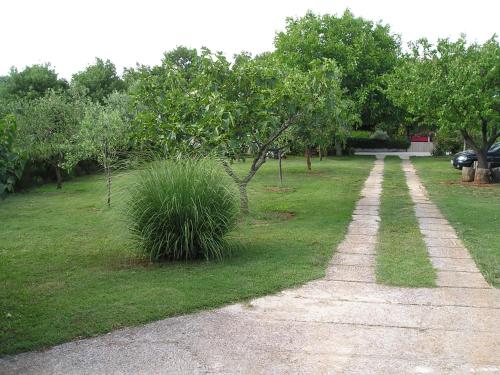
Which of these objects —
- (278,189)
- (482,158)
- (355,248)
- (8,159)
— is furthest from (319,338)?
(482,158)

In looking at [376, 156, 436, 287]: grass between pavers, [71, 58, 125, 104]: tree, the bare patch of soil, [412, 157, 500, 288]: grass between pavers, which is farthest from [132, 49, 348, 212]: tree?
[71, 58, 125, 104]: tree

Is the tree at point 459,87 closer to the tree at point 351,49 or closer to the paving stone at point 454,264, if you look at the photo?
the paving stone at point 454,264

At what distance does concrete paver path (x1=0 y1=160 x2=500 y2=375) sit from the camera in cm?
423

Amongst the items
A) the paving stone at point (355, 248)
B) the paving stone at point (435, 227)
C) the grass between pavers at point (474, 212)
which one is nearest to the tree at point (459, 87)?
the grass between pavers at point (474, 212)

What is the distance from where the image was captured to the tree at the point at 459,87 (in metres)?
17.4

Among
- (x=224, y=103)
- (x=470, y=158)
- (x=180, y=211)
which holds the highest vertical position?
(x=224, y=103)

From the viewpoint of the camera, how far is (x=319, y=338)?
4.80 meters

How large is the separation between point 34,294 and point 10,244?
3.55 m

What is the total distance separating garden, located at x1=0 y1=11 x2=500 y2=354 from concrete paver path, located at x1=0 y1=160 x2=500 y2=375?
0.33 m

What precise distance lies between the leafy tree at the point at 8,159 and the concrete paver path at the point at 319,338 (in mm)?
1495

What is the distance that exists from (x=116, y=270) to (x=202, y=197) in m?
1.47

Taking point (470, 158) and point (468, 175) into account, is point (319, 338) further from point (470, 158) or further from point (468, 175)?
point (470, 158)

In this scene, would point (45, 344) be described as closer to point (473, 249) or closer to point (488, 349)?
point (488, 349)

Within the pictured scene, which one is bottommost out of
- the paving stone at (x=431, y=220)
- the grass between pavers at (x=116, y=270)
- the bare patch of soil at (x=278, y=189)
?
the paving stone at (x=431, y=220)
